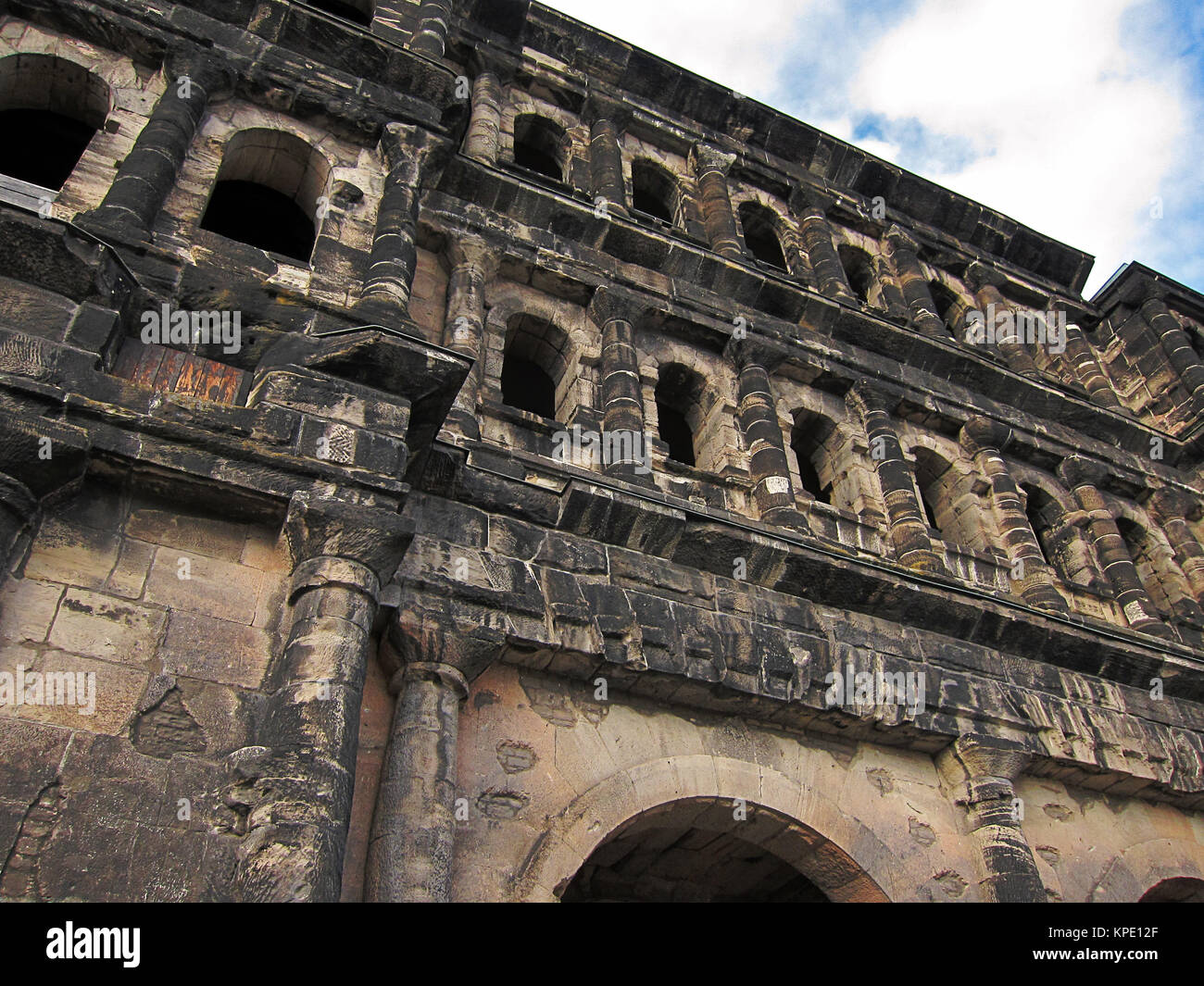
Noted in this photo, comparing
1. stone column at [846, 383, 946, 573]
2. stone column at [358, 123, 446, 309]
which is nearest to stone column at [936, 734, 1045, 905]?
stone column at [846, 383, 946, 573]

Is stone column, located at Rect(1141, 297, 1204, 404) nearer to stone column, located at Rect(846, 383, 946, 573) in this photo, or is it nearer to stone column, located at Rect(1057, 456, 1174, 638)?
stone column, located at Rect(1057, 456, 1174, 638)

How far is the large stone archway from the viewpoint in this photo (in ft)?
20.3

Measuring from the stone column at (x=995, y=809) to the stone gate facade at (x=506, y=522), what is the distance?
0.03 m

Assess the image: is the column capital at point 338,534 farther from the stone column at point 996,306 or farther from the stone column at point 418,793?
the stone column at point 996,306

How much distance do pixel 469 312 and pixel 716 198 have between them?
5528mm

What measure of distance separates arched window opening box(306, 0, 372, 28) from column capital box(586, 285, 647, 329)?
15.0 feet

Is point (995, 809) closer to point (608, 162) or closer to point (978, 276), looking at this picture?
point (608, 162)

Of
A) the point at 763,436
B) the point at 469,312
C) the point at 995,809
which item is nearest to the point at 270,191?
the point at 469,312

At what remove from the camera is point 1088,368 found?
15188 millimetres

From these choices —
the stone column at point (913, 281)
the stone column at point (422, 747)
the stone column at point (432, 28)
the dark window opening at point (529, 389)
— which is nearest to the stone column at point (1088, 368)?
the stone column at point (913, 281)

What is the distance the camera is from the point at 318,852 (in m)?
4.39

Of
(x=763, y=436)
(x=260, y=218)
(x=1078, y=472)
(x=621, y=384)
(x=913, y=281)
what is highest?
(x=913, y=281)

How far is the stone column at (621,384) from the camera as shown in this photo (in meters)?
8.87
